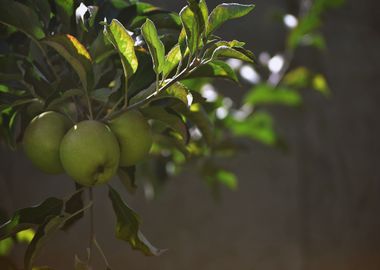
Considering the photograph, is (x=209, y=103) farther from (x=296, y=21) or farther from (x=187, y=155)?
(x=296, y=21)

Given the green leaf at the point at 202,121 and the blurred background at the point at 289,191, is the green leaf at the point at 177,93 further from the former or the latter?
the blurred background at the point at 289,191

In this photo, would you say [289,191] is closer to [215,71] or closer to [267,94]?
[267,94]

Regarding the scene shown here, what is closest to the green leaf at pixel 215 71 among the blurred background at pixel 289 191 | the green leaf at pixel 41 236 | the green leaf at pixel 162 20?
the green leaf at pixel 162 20

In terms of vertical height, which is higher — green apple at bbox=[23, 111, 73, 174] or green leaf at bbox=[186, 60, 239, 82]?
green leaf at bbox=[186, 60, 239, 82]

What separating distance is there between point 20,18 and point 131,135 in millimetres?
→ 186

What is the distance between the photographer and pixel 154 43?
2.36 feet

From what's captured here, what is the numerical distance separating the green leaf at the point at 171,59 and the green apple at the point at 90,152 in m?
0.09

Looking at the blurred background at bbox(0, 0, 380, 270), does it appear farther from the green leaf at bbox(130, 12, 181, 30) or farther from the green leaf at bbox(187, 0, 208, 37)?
the green leaf at bbox(187, 0, 208, 37)

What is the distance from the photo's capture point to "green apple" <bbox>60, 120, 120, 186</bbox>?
0.71 m

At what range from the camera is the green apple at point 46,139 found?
29.9 inches

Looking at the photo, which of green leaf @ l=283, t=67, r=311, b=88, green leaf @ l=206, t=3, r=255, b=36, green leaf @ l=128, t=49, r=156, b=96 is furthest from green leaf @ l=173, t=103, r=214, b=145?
green leaf @ l=283, t=67, r=311, b=88

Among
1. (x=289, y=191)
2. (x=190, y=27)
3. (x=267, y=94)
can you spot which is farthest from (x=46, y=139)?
(x=289, y=191)

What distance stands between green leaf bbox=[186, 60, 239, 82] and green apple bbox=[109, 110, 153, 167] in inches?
3.1

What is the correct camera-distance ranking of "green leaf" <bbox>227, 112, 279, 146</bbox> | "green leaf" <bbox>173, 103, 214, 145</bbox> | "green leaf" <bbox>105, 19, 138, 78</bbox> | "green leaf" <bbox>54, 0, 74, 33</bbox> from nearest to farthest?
"green leaf" <bbox>105, 19, 138, 78</bbox> → "green leaf" <bbox>54, 0, 74, 33</bbox> → "green leaf" <bbox>173, 103, 214, 145</bbox> → "green leaf" <bbox>227, 112, 279, 146</bbox>
